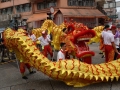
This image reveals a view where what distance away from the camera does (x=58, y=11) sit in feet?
80.3

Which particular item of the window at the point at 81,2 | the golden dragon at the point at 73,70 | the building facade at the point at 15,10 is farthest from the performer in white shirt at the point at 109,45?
the building facade at the point at 15,10

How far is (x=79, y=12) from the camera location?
25156mm

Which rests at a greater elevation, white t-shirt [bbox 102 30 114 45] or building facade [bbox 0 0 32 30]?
building facade [bbox 0 0 32 30]

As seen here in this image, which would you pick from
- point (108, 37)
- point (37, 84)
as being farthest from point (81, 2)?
point (37, 84)

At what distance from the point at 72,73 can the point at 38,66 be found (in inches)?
34.7

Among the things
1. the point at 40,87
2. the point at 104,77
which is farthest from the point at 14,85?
the point at 104,77

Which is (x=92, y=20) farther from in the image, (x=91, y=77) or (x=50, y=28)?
(x=91, y=77)

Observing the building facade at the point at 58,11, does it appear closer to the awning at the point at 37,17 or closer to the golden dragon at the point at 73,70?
the awning at the point at 37,17

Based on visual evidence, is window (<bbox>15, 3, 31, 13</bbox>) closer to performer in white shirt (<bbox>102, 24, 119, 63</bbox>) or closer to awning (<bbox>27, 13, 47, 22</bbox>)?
awning (<bbox>27, 13, 47, 22</bbox>)

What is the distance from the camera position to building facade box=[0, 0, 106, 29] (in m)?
24.4

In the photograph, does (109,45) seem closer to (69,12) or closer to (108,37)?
(108,37)

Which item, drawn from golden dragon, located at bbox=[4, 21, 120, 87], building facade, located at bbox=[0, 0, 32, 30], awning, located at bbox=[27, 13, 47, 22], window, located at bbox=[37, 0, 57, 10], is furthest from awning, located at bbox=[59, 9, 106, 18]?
golden dragon, located at bbox=[4, 21, 120, 87]

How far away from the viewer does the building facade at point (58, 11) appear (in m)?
24.4

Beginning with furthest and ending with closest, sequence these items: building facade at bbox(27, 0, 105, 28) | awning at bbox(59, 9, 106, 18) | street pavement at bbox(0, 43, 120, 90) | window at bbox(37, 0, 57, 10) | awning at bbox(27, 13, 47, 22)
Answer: window at bbox(37, 0, 57, 10) < awning at bbox(27, 13, 47, 22) < building facade at bbox(27, 0, 105, 28) < awning at bbox(59, 9, 106, 18) < street pavement at bbox(0, 43, 120, 90)
